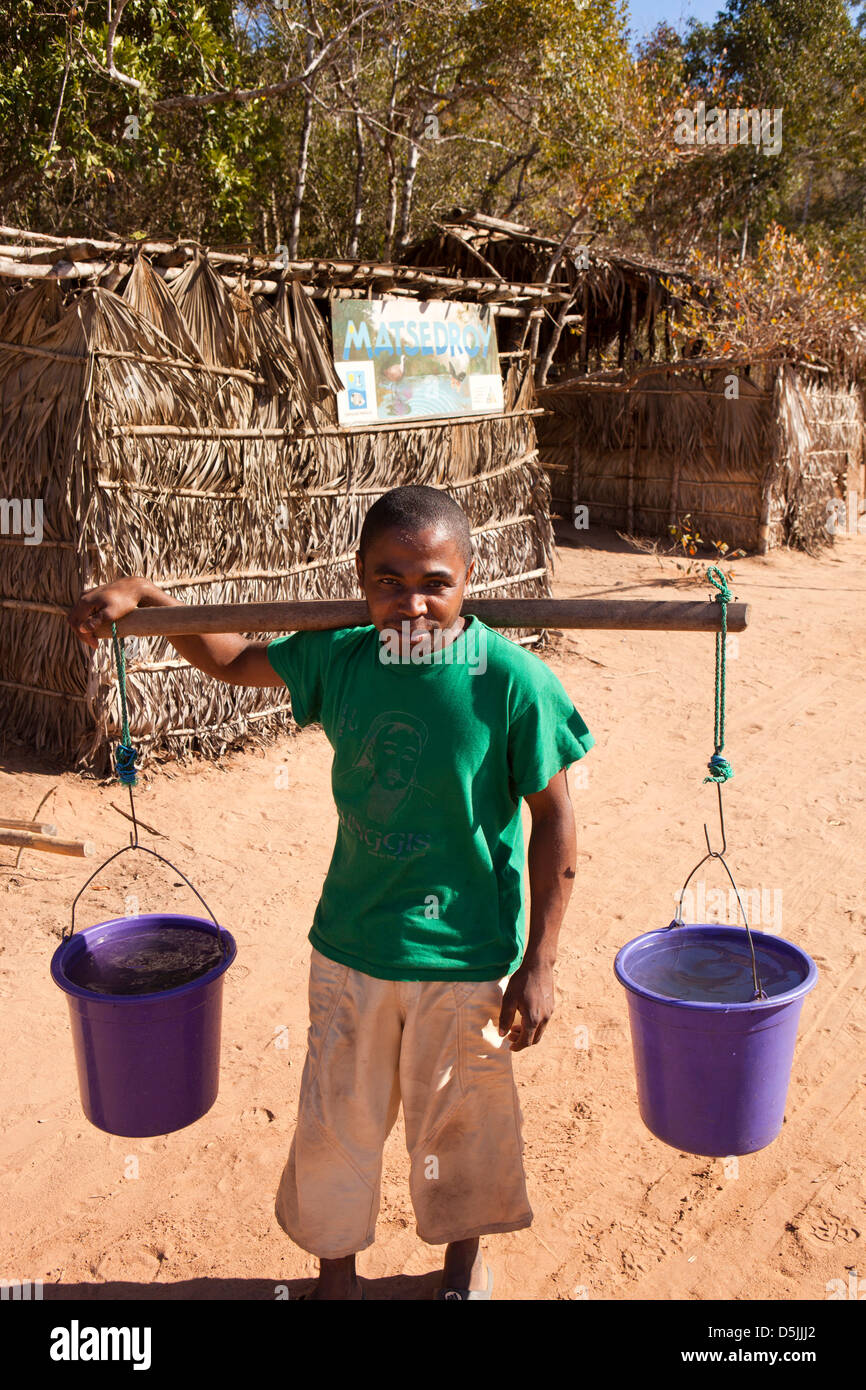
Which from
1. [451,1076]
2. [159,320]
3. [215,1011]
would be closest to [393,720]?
[451,1076]

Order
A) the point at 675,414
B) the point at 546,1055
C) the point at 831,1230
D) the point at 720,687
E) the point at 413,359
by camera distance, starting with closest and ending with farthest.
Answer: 1. the point at 720,687
2. the point at 831,1230
3. the point at 546,1055
4. the point at 413,359
5. the point at 675,414

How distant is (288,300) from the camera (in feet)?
21.7

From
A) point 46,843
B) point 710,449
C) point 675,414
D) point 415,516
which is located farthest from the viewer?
point 675,414

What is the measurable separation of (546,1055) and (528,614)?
6.42 feet

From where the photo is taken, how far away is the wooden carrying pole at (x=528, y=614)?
2.31 metres

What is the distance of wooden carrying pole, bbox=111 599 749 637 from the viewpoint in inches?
90.8

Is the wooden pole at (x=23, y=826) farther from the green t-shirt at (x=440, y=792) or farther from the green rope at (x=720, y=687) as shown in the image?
the green rope at (x=720, y=687)

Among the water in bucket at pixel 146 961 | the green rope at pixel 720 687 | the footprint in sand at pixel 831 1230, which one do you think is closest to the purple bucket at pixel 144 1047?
the water in bucket at pixel 146 961

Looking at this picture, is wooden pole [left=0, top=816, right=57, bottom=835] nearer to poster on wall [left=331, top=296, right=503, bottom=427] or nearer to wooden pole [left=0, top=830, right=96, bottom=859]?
wooden pole [left=0, top=830, right=96, bottom=859]

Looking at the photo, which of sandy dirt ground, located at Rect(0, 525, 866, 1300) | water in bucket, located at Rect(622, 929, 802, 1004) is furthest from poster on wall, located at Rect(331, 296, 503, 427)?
water in bucket, located at Rect(622, 929, 802, 1004)

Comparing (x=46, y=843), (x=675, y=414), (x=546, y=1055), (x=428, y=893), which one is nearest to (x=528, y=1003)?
(x=428, y=893)

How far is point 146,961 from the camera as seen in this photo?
2592 millimetres

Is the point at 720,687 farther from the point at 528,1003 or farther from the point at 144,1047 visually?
the point at 144,1047

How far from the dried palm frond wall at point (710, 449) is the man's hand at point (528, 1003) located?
11.1 meters
